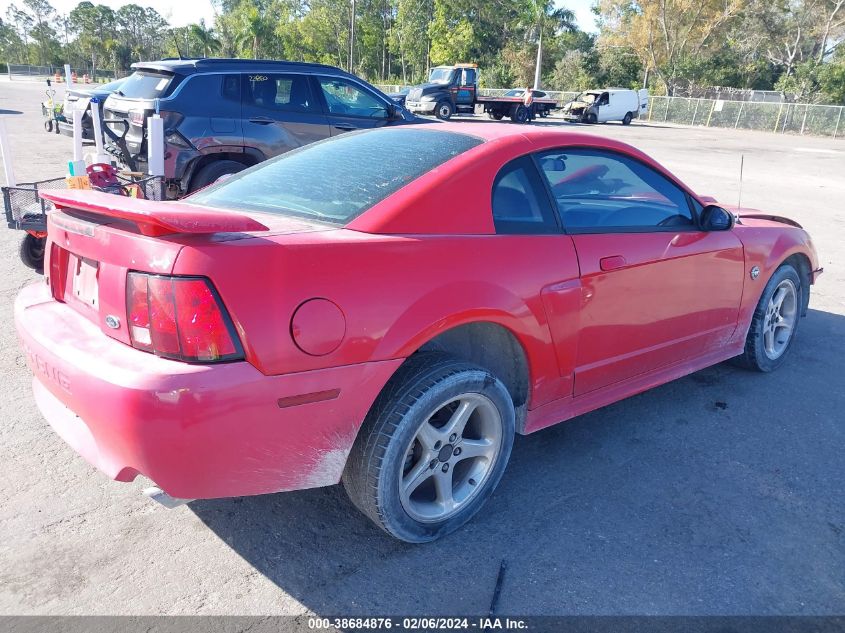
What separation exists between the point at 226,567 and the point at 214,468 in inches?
23.2

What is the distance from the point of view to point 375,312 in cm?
238

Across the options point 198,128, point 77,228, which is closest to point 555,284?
point 77,228

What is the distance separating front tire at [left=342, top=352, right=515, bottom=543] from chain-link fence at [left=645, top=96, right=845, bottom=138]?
4288 centimetres

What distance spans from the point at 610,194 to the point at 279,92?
588 centimetres

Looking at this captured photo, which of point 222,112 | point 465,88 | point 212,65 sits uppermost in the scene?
point 465,88

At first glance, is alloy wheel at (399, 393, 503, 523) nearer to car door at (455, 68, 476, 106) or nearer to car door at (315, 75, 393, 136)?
car door at (315, 75, 393, 136)

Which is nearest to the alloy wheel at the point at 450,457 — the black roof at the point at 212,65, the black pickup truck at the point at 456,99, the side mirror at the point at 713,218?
the side mirror at the point at 713,218

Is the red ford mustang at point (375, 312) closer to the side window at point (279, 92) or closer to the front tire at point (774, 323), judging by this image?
the front tire at point (774, 323)

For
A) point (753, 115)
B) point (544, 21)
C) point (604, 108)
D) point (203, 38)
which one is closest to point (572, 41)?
point (544, 21)

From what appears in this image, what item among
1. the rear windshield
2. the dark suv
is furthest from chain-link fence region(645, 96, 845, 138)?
the rear windshield

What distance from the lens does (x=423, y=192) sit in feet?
8.86

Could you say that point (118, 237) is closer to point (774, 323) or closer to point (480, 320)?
point (480, 320)

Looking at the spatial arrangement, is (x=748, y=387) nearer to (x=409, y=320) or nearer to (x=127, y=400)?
(x=409, y=320)

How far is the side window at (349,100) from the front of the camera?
348 inches
